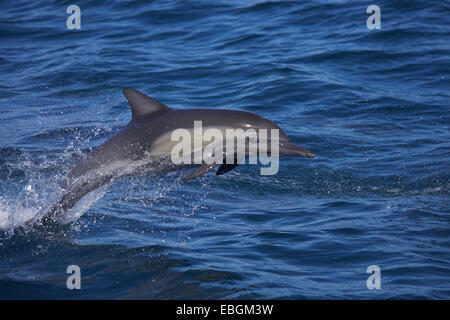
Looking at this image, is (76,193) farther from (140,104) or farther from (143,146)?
(140,104)

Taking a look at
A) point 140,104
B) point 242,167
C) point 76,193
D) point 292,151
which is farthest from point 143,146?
point 242,167

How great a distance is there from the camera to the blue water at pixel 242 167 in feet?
22.7

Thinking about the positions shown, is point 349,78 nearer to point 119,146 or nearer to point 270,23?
point 270,23

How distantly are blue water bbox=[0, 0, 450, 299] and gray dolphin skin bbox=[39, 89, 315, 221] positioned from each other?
577mm

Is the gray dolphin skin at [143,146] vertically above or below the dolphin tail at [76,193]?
above

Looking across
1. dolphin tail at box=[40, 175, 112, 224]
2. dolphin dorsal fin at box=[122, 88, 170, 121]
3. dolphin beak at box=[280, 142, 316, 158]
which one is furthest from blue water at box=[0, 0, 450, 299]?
dolphin dorsal fin at box=[122, 88, 170, 121]

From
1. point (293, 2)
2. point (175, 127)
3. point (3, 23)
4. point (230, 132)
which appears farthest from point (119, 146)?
point (3, 23)

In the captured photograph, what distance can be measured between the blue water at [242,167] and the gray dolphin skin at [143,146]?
577mm

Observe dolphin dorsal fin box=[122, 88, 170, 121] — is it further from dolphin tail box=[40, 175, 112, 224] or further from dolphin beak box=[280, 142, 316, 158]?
dolphin beak box=[280, 142, 316, 158]

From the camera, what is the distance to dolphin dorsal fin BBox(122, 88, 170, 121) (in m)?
7.68

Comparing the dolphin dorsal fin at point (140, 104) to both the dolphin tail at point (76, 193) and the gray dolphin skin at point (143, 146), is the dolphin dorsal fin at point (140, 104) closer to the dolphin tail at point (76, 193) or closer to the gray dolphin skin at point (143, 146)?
the gray dolphin skin at point (143, 146)

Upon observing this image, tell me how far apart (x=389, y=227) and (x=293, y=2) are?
10466mm

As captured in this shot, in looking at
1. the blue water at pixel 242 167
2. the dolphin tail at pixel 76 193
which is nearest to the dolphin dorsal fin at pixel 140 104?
the dolphin tail at pixel 76 193

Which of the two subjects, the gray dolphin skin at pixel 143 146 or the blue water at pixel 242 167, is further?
the gray dolphin skin at pixel 143 146
